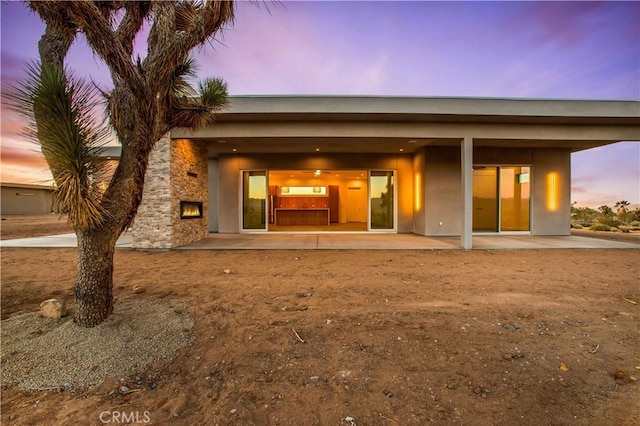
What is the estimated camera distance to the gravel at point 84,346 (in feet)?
6.72

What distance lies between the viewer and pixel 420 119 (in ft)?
23.3

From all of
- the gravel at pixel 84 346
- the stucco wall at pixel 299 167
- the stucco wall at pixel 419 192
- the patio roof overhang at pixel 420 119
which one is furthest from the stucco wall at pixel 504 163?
the gravel at pixel 84 346

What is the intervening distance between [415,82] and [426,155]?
8275 millimetres

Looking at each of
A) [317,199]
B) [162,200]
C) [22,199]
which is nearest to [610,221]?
[317,199]

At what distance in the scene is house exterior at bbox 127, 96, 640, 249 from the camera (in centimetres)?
681

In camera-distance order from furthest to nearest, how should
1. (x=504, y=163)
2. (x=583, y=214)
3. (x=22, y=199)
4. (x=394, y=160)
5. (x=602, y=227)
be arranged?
1. (x=22, y=199)
2. (x=583, y=214)
3. (x=602, y=227)
4. (x=394, y=160)
5. (x=504, y=163)

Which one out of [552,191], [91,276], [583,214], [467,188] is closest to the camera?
[91,276]

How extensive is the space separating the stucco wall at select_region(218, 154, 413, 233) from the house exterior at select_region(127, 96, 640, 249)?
0.04 m

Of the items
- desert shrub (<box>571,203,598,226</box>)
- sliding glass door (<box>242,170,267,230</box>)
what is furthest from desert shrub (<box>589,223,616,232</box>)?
sliding glass door (<box>242,170,267,230</box>)

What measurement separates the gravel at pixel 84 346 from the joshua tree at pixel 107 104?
24cm

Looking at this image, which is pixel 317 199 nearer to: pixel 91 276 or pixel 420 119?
pixel 420 119

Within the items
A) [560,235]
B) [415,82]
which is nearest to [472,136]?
[560,235]

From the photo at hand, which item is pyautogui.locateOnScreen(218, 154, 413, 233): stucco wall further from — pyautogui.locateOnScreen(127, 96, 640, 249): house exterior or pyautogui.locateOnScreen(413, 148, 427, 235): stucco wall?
pyautogui.locateOnScreen(413, 148, 427, 235): stucco wall

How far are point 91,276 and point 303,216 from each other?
11.9 meters
